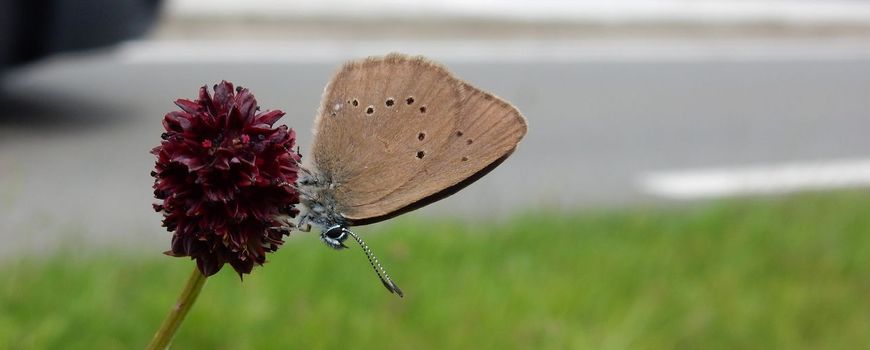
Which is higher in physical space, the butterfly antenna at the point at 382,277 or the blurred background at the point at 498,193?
the butterfly antenna at the point at 382,277

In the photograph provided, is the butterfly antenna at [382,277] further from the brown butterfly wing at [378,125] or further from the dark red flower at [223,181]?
the dark red flower at [223,181]

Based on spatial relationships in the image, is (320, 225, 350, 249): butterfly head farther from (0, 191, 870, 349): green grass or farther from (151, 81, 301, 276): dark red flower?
(0, 191, 870, 349): green grass

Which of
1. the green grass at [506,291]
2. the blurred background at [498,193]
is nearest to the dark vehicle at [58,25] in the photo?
the blurred background at [498,193]

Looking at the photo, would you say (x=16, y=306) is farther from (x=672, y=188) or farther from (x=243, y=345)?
(x=672, y=188)

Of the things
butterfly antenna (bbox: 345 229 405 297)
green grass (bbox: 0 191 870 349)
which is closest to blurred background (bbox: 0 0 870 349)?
green grass (bbox: 0 191 870 349)

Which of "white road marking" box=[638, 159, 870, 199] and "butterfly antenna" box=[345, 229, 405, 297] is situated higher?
"butterfly antenna" box=[345, 229, 405, 297]

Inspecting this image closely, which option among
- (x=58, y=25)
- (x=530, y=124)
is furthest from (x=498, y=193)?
(x=58, y=25)
